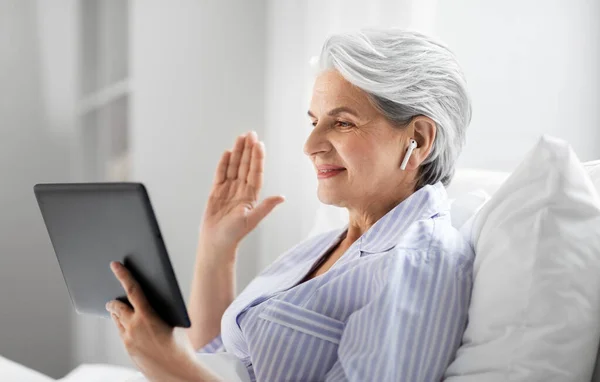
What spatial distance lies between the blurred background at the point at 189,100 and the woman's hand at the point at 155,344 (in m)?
0.99

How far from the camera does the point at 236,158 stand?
1717mm

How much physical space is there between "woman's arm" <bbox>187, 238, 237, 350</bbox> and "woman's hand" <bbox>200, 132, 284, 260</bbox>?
25 mm

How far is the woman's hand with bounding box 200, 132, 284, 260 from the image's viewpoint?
1.68 meters

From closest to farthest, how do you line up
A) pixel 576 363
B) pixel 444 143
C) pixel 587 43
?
pixel 576 363, pixel 444 143, pixel 587 43

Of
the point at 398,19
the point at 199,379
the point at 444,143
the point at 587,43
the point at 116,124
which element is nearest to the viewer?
the point at 199,379

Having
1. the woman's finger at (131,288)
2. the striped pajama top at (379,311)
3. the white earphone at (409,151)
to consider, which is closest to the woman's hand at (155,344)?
the woman's finger at (131,288)

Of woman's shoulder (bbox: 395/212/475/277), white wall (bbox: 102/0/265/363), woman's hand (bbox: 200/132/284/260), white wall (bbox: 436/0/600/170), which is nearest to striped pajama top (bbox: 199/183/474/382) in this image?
woman's shoulder (bbox: 395/212/475/277)

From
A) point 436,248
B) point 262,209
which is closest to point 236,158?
point 262,209

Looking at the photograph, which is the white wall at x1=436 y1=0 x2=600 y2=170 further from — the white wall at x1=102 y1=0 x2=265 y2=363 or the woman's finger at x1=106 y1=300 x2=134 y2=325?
the woman's finger at x1=106 y1=300 x2=134 y2=325

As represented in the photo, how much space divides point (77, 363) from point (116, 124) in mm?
1038

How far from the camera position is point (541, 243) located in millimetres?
1009

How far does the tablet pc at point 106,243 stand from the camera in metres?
1.09

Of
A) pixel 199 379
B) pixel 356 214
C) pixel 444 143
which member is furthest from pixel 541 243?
pixel 199 379

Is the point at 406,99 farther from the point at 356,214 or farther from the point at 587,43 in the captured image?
the point at 587,43
